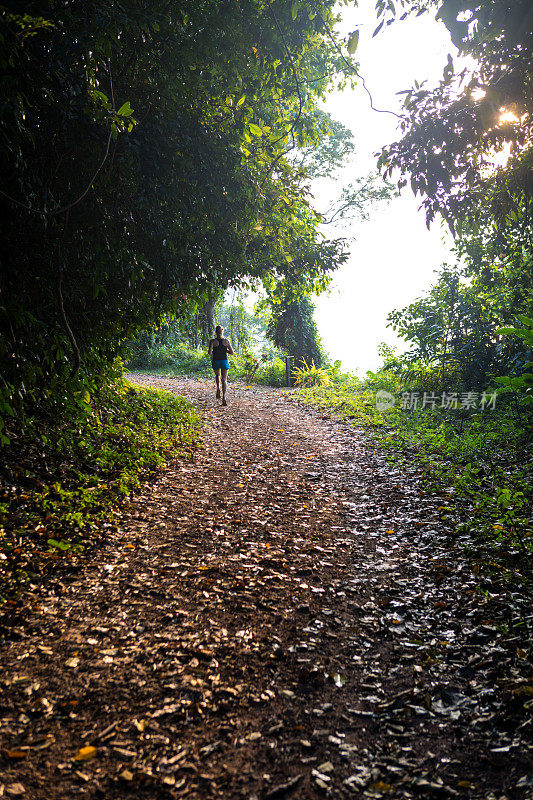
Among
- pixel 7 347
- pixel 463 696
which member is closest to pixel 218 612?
pixel 463 696

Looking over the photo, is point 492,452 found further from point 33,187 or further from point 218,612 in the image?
point 33,187

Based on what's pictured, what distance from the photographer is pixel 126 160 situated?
5254 millimetres

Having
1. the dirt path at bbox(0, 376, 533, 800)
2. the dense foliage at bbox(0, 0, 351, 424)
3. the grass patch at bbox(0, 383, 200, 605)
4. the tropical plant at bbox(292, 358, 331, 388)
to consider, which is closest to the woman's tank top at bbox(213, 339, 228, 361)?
the dense foliage at bbox(0, 0, 351, 424)

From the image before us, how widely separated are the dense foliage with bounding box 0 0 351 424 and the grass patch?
67cm

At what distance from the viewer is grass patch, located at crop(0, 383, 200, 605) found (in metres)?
4.00

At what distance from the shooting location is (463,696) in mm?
2627

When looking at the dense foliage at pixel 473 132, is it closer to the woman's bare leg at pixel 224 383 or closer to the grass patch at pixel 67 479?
the grass patch at pixel 67 479

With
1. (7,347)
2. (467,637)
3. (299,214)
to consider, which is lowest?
(467,637)

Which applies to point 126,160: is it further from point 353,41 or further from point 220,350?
point 220,350

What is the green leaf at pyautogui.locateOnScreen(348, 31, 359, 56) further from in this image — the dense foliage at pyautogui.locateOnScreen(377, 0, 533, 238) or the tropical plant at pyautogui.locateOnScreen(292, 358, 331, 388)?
the tropical plant at pyautogui.locateOnScreen(292, 358, 331, 388)

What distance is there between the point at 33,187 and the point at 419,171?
4735 mm

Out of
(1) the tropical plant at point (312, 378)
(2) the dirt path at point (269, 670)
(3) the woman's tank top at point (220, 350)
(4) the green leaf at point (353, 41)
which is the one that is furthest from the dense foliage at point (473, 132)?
(1) the tropical plant at point (312, 378)

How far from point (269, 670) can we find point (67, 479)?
11.6 feet

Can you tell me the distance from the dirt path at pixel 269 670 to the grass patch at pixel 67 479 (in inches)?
12.7
